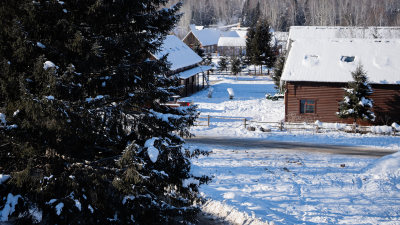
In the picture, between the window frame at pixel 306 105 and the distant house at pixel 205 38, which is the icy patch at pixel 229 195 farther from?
the distant house at pixel 205 38

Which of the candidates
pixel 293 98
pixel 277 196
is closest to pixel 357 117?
pixel 293 98

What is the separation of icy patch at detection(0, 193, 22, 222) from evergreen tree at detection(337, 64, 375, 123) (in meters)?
24.9

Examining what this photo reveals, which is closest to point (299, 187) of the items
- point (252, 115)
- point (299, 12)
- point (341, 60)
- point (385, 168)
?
point (385, 168)

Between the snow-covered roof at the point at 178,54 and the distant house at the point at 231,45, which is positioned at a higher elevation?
the distant house at the point at 231,45

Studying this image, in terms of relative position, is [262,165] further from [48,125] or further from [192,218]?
[48,125]

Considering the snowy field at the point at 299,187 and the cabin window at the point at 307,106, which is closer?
the snowy field at the point at 299,187

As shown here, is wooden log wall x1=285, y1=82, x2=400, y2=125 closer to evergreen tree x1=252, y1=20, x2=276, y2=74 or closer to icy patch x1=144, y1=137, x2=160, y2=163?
icy patch x1=144, y1=137, x2=160, y2=163

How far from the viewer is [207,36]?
101062mm

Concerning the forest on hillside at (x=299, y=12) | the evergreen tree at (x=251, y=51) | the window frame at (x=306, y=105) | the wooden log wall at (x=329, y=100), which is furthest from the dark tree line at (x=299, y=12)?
the window frame at (x=306, y=105)

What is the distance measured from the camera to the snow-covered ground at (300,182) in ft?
47.5

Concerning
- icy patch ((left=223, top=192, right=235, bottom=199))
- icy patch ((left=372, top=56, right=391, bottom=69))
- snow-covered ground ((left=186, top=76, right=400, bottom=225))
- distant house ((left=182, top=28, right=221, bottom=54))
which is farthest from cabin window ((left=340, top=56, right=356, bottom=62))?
distant house ((left=182, top=28, right=221, bottom=54))

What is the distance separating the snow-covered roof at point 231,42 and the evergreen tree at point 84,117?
86.5 meters

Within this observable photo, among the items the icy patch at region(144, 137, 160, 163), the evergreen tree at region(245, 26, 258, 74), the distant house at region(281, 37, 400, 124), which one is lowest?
the icy patch at region(144, 137, 160, 163)

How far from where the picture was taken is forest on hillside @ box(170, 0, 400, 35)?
95006mm
